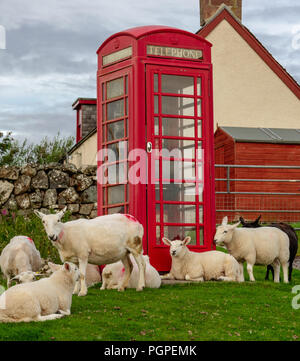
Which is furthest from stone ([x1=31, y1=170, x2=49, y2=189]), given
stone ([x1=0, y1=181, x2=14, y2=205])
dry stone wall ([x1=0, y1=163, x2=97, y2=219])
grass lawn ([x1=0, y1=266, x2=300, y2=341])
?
grass lawn ([x1=0, y1=266, x2=300, y2=341])

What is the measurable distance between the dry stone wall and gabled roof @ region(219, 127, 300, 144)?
7816 millimetres

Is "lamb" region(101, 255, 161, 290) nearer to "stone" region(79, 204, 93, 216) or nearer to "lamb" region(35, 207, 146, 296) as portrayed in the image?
"lamb" region(35, 207, 146, 296)

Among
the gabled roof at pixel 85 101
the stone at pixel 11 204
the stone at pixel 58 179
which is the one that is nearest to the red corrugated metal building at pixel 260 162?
the gabled roof at pixel 85 101

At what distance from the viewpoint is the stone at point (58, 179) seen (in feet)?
49.0

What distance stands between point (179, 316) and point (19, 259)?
131 inches

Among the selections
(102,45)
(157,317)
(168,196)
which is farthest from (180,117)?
(157,317)

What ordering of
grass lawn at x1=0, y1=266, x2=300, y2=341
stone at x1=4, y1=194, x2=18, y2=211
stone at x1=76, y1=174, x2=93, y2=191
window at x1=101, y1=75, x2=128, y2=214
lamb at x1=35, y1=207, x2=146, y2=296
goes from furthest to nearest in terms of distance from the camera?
stone at x1=76, y1=174, x2=93, y2=191, stone at x1=4, y1=194, x2=18, y2=211, window at x1=101, y1=75, x2=128, y2=214, lamb at x1=35, y1=207, x2=146, y2=296, grass lawn at x1=0, y1=266, x2=300, y2=341

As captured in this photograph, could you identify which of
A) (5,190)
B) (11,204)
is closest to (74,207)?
(11,204)

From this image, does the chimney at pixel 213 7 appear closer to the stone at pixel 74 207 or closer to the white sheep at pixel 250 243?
the stone at pixel 74 207

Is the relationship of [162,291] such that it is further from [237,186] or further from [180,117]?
[237,186]

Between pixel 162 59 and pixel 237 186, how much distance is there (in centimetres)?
1157

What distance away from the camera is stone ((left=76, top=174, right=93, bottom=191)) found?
15.0 meters

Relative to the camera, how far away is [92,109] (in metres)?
26.1
